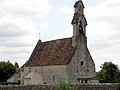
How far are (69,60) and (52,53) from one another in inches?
235

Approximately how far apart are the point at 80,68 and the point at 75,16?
9.39 meters

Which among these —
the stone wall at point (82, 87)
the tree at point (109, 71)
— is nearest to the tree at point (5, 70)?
the tree at point (109, 71)

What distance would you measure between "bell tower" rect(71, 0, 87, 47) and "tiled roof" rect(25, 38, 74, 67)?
1.91 metres

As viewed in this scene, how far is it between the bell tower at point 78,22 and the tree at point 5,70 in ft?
101

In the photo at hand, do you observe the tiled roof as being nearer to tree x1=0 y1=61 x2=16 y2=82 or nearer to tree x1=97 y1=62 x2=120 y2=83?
tree x1=97 y1=62 x2=120 y2=83

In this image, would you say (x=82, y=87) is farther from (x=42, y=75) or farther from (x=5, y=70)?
(x=5, y=70)

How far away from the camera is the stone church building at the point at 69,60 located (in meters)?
62.0

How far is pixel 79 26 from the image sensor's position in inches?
2539

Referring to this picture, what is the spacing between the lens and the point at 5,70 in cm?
8931

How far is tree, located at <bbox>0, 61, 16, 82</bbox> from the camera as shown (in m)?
88.4

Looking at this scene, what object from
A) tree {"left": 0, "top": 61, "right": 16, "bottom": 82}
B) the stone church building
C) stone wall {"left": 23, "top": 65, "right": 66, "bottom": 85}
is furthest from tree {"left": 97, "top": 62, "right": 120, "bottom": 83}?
tree {"left": 0, "top": 61, "right": 16, "bottom": 82}

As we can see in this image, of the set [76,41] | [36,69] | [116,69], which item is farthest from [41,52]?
[116,69]

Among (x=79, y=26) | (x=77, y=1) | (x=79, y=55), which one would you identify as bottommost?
(x=79, y=55)

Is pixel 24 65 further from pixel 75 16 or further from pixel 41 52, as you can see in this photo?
pixel 75 16
